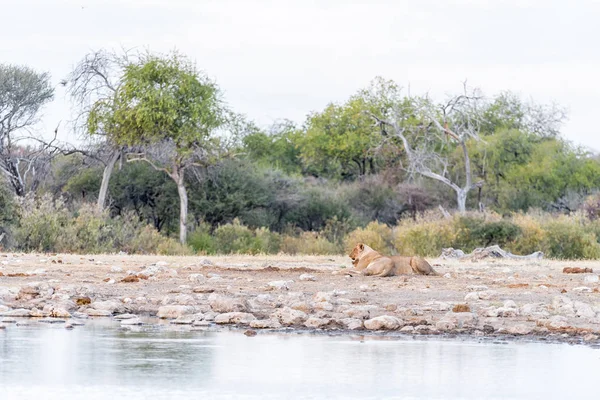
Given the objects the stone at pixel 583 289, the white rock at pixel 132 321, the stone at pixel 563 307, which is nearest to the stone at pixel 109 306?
the white rock at pixel 132 321

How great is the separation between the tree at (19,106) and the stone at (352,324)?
93.4 feet

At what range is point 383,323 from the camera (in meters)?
10.3

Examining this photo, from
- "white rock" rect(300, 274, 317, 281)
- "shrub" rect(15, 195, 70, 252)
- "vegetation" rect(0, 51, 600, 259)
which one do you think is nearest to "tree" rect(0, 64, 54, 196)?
"vegetation" rect(0, 51, 600, 259)

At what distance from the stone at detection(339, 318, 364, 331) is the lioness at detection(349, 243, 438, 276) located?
594 cm

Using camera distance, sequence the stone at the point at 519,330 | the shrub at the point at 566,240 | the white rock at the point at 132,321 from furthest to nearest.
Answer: the shrub at the point at 566,240 < the white rock at the point at 132,321 < the stone at the point at 519,330

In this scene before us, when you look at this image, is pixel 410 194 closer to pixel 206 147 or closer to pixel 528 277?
pixel 206 147

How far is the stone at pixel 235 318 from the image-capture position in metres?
10.8

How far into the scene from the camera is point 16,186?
36938 mm

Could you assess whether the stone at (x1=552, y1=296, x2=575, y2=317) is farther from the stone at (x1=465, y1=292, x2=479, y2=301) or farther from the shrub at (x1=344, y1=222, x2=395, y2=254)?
the shrub at (x1=344, y1=222, x2=395, y2=254)

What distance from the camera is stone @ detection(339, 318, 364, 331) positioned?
10422 mm

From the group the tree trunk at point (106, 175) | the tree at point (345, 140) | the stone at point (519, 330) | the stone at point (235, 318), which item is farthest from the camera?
the tree at point (345, 140)

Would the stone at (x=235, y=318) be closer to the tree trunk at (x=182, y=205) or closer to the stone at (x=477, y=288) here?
the stone at (x=477, y=288)

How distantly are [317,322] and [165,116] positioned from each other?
26.5m

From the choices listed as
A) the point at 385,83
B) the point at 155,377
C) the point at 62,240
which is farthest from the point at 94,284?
the point at 385,83
